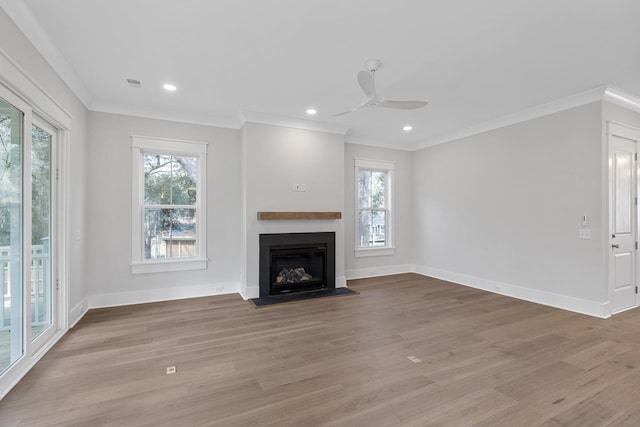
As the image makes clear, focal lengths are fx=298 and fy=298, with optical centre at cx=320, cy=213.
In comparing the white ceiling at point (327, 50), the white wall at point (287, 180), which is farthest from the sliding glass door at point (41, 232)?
the white wall at point (287, 180)

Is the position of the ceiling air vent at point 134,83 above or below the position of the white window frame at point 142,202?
above

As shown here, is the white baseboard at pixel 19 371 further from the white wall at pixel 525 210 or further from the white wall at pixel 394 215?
the white wall at pixel 525 210

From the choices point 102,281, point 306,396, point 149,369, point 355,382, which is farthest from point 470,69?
point 102,281

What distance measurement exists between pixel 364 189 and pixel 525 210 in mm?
2745

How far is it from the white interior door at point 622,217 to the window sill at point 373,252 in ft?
10.8

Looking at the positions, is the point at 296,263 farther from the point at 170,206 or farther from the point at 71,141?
the point at 71,141

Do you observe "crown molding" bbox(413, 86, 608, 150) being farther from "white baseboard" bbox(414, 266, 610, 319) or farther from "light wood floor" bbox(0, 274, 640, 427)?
"light wood floor" bbox(0, 274, 640, 427)

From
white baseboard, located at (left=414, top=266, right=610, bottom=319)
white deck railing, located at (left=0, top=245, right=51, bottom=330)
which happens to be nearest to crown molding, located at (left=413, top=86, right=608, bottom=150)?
white baseboard, located at (left=414, top=266, right=610, bottom=319)

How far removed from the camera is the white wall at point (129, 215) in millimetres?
4008

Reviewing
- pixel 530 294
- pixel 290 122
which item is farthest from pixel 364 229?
pixel 530 294

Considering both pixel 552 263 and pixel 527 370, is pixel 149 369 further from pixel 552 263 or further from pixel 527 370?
pixel 552 263

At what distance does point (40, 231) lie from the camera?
281 cm

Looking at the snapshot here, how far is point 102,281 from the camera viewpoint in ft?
13.3

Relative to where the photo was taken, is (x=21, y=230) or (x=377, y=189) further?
(x=377, y=189)
